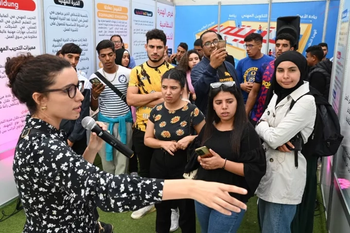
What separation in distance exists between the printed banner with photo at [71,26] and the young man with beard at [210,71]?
1987 millimetres

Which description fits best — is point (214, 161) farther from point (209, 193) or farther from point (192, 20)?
point (192, 20)

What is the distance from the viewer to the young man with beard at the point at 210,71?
8.22 feet

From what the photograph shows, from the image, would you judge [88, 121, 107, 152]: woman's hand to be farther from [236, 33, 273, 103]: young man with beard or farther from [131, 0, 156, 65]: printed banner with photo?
[131, 0, 156, 65]: printed banner with photo

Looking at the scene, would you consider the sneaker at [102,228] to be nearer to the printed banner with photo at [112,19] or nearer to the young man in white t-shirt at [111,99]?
the young man in white t-shirt at [111,99]

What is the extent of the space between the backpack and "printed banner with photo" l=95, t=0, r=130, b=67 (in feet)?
11.7

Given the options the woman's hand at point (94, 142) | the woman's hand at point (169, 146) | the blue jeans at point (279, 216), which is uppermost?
the woman's hand at point (94, 142)

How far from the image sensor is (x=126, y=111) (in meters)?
3.52

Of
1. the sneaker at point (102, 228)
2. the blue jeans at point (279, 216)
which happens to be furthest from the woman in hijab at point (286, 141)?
the sneaker at point (102, 228)

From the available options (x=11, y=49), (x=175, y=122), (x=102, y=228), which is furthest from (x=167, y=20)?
→ (x=102, y=228)

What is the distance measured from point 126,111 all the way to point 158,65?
30.6 inches

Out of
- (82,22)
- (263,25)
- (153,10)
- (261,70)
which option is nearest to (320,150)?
(261,70)

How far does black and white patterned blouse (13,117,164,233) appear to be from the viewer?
943 mm

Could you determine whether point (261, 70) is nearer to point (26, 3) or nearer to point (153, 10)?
point (26, 3)

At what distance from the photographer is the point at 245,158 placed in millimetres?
1895
